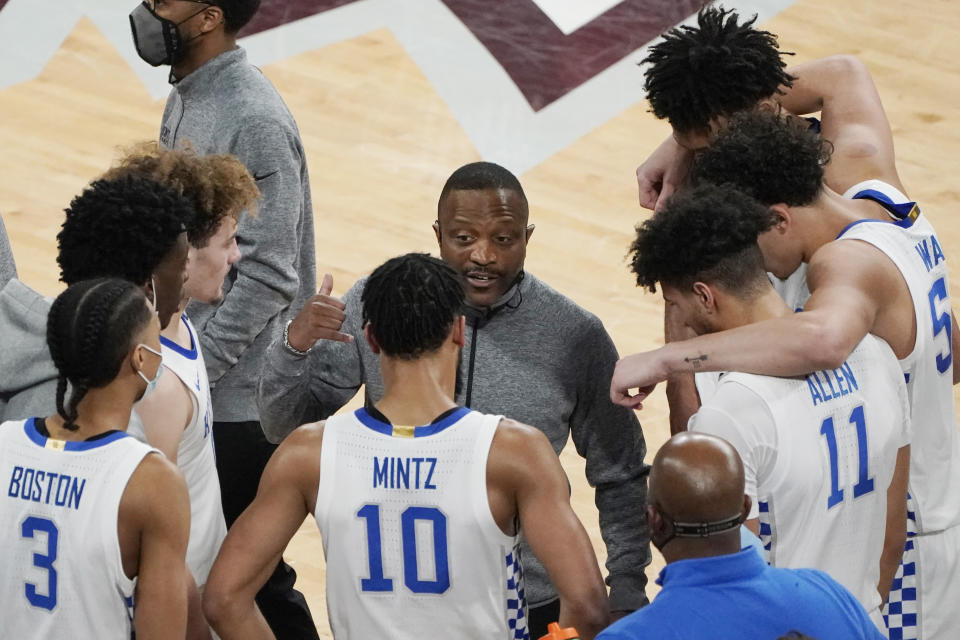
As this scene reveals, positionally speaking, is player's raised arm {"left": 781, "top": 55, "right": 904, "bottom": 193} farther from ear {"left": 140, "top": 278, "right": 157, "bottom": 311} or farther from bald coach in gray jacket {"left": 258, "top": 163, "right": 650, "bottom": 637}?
ear {"left": 140, "top": 278, "right": 157, "bottom": 311}

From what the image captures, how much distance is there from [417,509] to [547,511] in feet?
0.75

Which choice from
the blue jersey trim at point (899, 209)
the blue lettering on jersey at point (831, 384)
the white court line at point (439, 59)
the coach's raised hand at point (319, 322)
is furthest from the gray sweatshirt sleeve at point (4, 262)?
the white court line at point (439, 59)

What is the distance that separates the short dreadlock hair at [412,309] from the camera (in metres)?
2.53

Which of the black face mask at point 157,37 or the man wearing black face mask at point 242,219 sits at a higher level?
the black face mask at point 157,37

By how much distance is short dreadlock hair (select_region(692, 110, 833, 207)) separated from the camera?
2.91 metres

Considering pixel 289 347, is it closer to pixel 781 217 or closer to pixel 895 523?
pixel 781 217

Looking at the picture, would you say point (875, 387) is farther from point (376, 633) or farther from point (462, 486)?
point (376, 633)

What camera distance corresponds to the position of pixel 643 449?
3.15m

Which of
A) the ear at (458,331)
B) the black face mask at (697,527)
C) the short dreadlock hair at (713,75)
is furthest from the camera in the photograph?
the short dreadlock hair at (713,75)

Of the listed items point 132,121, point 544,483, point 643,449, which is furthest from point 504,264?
point 132,121

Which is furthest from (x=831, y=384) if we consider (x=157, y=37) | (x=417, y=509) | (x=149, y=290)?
(x=157, y=37)

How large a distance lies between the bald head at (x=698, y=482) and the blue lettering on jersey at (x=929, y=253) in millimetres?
1063

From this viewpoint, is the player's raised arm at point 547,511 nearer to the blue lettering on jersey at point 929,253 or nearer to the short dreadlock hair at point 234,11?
the blue lettering on jersey at point 929,253

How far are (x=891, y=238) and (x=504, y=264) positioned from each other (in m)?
0.83
